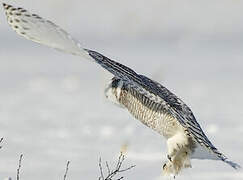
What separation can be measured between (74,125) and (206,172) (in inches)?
122

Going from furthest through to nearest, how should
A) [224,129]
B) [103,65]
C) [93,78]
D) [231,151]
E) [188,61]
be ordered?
[188,61]
[93,78]
[224,129]
[231,151]
[103,65]

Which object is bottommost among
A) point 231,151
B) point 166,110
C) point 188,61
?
point 166,110

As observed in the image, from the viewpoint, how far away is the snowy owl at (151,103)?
9.71 ft

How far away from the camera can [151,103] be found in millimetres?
3119

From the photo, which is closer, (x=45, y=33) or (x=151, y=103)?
(x=45, y=33)

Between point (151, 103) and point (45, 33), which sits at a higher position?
point (45, 33)

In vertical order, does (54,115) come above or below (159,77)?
above

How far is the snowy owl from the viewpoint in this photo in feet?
9.71

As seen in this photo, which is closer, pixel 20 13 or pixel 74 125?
pixel 20 13

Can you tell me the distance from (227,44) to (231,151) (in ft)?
32.3

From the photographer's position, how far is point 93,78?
12867 millimetres

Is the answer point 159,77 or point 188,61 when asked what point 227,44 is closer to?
point 188,61

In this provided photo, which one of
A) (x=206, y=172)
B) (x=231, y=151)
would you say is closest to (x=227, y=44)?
(x=231, y=151)

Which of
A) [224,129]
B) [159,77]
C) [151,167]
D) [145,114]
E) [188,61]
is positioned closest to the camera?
[145,114]
